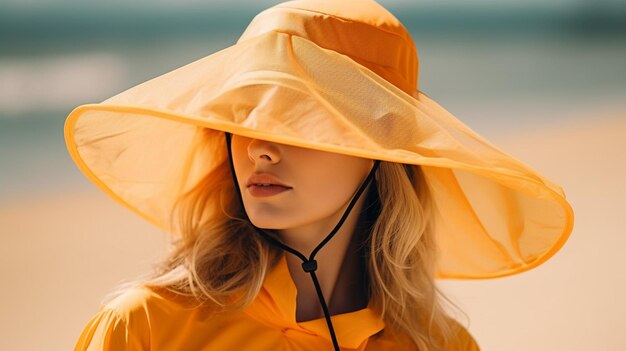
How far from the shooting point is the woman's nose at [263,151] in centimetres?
128

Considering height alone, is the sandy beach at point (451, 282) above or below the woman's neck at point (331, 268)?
below

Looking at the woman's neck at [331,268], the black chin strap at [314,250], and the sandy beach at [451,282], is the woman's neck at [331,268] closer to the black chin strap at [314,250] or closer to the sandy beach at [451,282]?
the black chin strap at [314,250]

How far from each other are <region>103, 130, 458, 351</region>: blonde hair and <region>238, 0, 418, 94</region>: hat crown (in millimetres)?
187

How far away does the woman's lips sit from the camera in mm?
1278

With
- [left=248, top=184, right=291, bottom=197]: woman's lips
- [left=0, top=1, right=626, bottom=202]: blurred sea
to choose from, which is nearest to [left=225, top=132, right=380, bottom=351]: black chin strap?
[left=248, top=184, right=291, bottom=197]: woman's lips

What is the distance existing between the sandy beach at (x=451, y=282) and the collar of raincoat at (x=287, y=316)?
116 cm

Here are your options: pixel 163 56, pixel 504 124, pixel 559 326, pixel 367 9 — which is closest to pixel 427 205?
pixel 367 9

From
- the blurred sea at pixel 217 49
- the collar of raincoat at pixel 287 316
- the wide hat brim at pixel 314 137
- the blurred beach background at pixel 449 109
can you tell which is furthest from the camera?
the blurred sea at pixel 217 49

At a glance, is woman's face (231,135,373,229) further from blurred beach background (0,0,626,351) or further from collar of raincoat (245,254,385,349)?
blurred beach background (0,0,626,351)

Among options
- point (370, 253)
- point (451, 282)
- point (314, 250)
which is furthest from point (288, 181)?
point (451, 282)

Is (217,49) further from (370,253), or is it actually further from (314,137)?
(314,137)

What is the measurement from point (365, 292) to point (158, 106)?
47 cm

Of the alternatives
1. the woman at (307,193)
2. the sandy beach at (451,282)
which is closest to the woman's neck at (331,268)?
the woman at (307,193)

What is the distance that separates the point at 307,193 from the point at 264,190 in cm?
6
